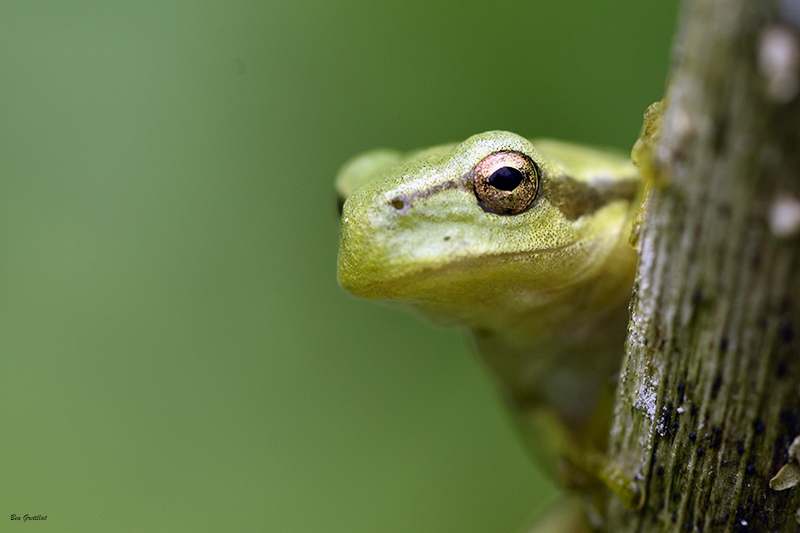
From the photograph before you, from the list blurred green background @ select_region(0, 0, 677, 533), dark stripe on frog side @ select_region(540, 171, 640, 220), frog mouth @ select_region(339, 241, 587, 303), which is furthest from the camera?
blurred green background @ select_region(0, 0, 677, 533)

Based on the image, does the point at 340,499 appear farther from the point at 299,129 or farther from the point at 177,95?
the point at 177,95

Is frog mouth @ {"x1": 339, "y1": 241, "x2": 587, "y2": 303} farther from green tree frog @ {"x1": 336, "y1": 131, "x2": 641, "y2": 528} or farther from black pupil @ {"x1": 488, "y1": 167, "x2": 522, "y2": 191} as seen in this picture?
black pupil @ {"x1": 488, "y1": 167, "x2": 522, "y2": 191}

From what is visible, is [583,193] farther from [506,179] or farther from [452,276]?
[452,276]

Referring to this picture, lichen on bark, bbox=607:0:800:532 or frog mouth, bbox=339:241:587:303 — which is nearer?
lichen on bark, bbox=607:0:800:532

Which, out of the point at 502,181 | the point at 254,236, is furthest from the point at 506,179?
the point at 254,236

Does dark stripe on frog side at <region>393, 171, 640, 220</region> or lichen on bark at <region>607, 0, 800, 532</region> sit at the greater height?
dark stripe on frog side at <region>393, 171, 640, 220</region>

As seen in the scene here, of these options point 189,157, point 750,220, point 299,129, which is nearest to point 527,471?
Result: point 299,129

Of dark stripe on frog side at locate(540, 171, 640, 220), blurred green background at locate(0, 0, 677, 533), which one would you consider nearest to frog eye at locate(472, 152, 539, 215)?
dark stripe on frog side at locate(540, 171, 640, 220)

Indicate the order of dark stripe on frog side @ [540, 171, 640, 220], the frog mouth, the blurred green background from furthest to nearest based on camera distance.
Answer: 1. the blurred green background
2. dark stripe on frog side @ [540, 171, 640, 220]
3. the frog mouth
